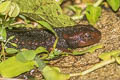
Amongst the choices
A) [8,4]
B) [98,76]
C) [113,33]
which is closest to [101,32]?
[113,33]

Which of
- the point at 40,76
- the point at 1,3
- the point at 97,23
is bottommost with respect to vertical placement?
the point at 40,76

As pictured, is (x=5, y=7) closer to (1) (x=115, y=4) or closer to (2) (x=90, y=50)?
(2) (x=90, y=50)

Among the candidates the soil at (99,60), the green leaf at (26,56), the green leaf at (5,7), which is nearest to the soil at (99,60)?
the soil at (99,60)

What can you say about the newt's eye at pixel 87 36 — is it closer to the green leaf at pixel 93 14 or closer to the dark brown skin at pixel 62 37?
the dark brown skin at pixel 62 37

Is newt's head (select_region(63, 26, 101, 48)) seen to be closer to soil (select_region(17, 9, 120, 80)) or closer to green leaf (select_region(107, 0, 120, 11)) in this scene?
soil (select_region(17, 9, 120, 80))

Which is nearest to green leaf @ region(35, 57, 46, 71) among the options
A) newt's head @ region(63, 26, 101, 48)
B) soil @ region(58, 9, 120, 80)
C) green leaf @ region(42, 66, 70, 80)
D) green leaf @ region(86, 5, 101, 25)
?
green leaf @ region(42, 66, 70, 80)

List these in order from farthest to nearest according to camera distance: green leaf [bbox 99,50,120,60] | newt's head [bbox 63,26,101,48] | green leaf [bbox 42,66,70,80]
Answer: newt's head [bbox 63,26,101,48] → green leaf [bbox 99,50,120,60] → green leaf [bbox 42,66,70,80]

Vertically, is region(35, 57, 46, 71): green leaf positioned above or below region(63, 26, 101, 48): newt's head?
below

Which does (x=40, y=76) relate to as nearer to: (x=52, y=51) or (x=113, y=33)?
(x=52, y=51)
